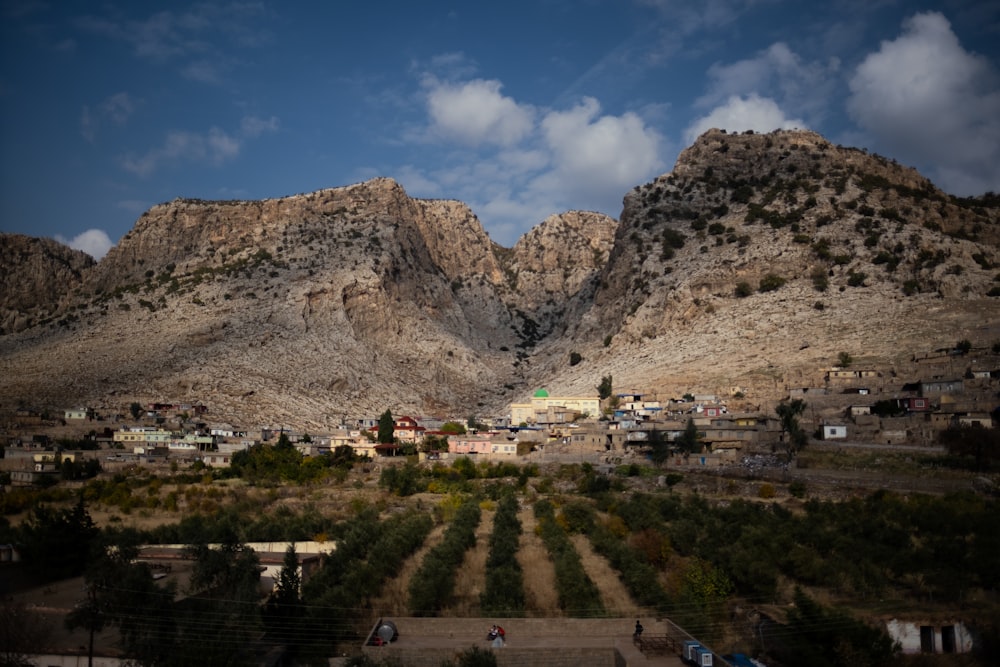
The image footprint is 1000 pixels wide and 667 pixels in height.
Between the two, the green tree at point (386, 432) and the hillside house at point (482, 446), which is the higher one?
the green tree at point (386, 432)

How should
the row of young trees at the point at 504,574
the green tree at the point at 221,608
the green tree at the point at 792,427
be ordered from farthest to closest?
the green tree at the point at 792,427 → the row of young trees at the point at 504,574 → the green tree at the point at 221,608

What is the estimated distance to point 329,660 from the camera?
2056 centimetres

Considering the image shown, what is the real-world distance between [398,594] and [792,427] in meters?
26.9

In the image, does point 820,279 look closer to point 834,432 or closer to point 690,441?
point 834,432

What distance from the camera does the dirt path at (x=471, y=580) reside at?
962 inches

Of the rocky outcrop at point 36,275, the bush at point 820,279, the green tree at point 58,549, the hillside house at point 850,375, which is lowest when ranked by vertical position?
the green tree at point 58,549

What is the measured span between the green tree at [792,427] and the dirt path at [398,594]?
2203 centimetres

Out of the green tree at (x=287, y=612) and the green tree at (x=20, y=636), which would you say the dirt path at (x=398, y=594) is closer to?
the green tree at (x=287, y=612)

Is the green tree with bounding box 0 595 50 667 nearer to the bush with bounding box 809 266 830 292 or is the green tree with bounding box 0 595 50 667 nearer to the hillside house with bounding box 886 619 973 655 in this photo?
the hillside house with bounding box 886 619 973 655

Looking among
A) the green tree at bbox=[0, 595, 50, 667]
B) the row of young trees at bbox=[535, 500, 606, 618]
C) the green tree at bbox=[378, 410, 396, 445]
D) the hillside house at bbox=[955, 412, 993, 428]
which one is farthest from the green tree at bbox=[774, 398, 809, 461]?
the green tree at bbox=[0, 595, 50, 667]

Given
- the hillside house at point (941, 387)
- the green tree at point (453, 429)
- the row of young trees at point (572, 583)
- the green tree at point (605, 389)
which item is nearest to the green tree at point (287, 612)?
the row of young trees at point (572, 583)

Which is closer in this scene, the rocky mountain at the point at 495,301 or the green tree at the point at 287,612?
the green tree at the point at 287,612

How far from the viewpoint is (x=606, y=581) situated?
27594mm

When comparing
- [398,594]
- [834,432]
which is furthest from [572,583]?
[834,432]
